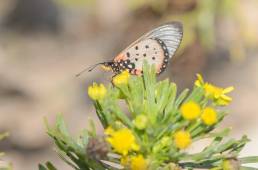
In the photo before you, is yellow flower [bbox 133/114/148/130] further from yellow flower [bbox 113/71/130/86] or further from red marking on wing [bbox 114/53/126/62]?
red marking on wing [bbox 114/53/126/62]

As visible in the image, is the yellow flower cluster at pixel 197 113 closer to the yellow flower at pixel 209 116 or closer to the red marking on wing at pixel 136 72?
the yellow flower at pixel 209 116

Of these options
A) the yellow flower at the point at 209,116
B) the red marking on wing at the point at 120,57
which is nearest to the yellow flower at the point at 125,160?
the yellow flower at the point at 209,116

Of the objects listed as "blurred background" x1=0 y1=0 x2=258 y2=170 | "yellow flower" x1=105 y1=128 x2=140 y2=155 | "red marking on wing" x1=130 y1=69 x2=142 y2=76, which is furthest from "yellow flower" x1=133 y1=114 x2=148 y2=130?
"blurred background" x1=0 y1=0 x2=258 y2=170

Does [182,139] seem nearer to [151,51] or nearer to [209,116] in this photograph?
[209,116]

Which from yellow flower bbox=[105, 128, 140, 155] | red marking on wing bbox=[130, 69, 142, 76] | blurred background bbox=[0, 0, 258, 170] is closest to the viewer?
yellow flower bbox=[105, 128, 140, 155]

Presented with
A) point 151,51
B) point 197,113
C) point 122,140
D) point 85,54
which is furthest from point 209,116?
point 85,54

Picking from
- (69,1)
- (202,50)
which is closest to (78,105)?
(69,1)

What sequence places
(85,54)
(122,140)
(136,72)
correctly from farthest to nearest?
1. (85,54)
2. (136,72)
3. (122,140)
